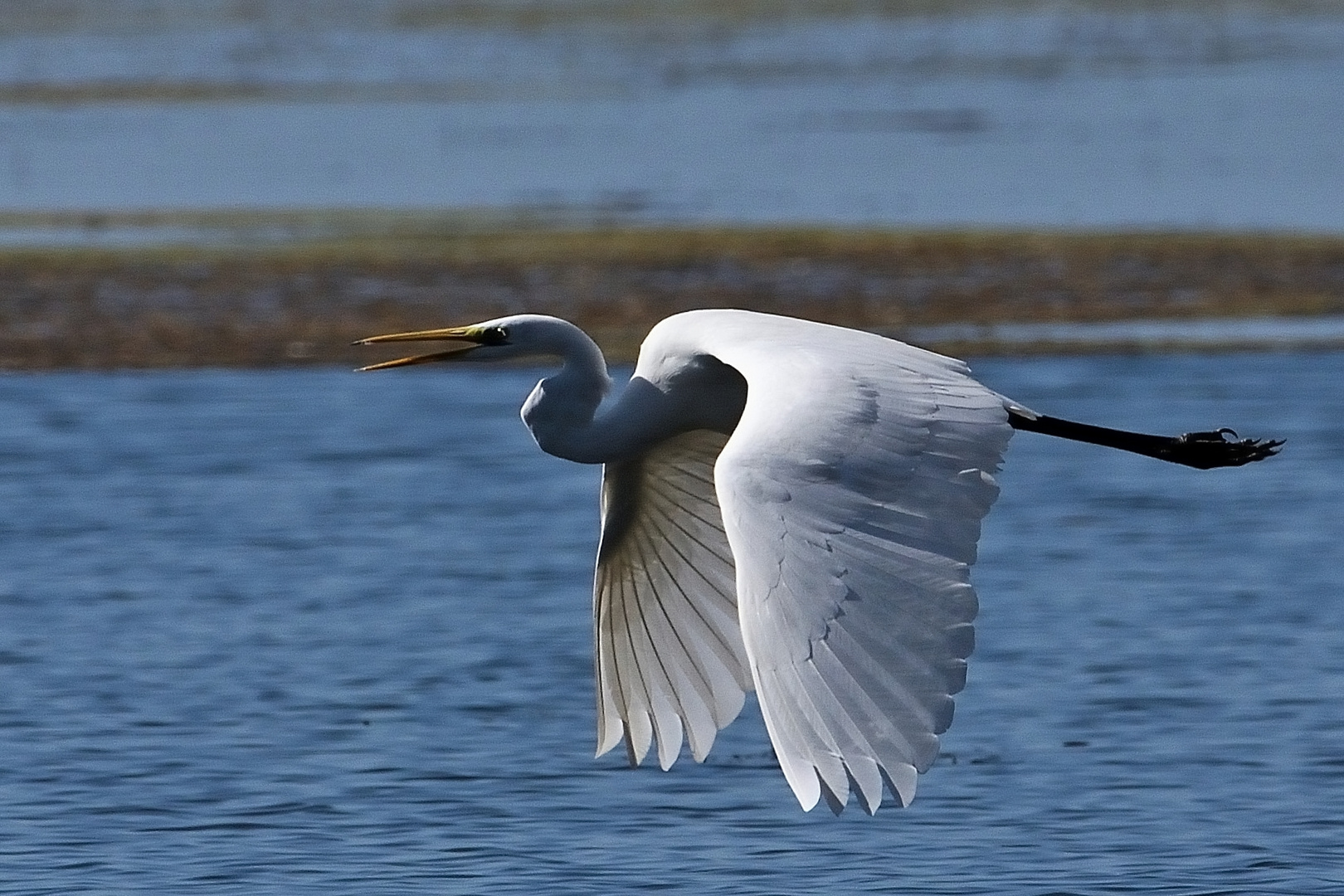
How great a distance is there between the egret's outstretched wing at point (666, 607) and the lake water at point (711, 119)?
47.4ft

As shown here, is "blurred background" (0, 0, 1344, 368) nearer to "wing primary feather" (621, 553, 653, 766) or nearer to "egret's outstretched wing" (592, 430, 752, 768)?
"egret's outstretched wing" (592, 430, 752, 768)

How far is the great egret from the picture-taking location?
5.11 metres

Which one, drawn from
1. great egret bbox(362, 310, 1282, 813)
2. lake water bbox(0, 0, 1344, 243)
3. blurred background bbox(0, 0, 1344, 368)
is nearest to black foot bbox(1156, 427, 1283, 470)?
great egret bbox(362, 310, 1282, 813)

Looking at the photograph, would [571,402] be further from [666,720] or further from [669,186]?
[669,186]

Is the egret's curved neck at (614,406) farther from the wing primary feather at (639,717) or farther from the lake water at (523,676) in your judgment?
the lake water at (523,676)

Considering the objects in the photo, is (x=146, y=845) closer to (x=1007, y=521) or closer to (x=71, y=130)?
(x=1007, y=521)

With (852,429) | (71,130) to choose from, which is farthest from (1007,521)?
(71,130)

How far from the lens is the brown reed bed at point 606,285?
17281 mm

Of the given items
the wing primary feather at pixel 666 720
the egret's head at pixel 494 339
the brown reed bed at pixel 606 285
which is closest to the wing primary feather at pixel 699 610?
the wing primary feather at pixel 666 720

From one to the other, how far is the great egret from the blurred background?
9335mm

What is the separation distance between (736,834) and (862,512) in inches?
93.3

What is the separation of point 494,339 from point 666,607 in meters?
0.81

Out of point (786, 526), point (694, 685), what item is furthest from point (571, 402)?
point (786, 526)

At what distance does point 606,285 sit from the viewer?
18.6 meters
